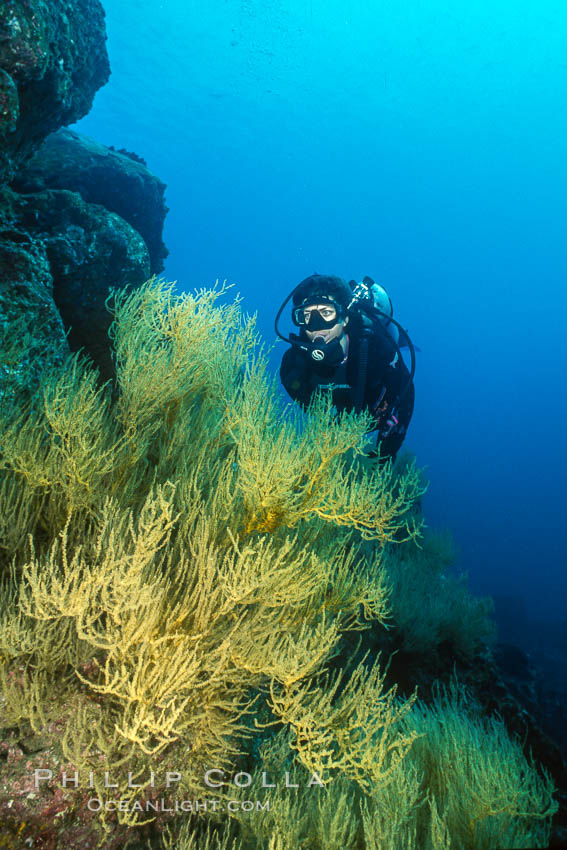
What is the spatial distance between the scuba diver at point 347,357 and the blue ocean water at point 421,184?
30.4 feet

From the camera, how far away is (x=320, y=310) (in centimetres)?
553

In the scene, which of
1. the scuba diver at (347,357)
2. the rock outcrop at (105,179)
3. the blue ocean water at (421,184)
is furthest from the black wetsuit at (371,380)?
the blue ocean water at (421,184)

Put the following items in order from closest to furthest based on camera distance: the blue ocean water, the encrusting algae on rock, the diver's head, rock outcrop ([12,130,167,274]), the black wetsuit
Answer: the encrusting algae on rock < the diver's head < the black wetsuit < rock outcrop ([12,130,167,274]) < the blue ocean water

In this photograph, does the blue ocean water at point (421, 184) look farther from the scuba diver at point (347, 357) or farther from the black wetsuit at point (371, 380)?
the scuba diver at point (347, 357)

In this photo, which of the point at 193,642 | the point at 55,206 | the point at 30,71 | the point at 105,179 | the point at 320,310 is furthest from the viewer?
the point at 105,179

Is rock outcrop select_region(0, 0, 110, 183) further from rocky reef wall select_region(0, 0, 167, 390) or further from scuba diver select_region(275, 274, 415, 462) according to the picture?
scuba diver select_region(275, 274, 415, 462)

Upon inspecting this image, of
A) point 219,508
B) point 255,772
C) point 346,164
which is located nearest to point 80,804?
point 255,772

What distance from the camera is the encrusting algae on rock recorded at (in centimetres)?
177

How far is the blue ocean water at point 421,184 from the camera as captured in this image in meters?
45.2

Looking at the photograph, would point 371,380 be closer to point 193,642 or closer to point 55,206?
point 193,642

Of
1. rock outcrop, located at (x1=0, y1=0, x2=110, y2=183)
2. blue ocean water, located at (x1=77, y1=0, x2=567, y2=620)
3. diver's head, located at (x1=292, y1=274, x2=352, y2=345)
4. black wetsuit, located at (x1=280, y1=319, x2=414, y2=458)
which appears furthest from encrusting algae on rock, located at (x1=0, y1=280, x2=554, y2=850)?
blue ocean water, located at (x1=77, y1=0, x2=567, y2=620)

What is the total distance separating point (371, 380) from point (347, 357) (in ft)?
1.79

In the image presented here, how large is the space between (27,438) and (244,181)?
89.5 meters

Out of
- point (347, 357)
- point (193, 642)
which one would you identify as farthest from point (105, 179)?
point (193, 642)
